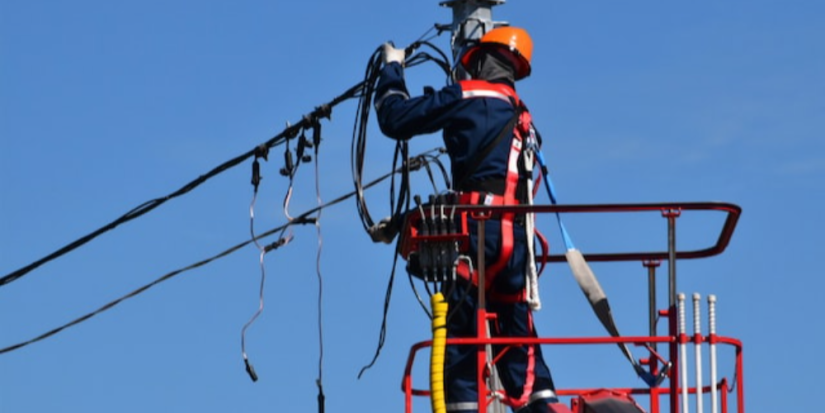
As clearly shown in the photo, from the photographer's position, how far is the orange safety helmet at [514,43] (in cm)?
1384

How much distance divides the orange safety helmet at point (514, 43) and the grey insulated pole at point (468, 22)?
0.36 metres

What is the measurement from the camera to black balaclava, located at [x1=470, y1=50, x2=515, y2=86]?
13828mm

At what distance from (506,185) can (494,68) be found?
3.02ft

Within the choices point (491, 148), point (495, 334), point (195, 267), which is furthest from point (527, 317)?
point (195, 267)

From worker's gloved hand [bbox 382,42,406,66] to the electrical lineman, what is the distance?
1.50 feet

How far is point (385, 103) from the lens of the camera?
44.4 ft

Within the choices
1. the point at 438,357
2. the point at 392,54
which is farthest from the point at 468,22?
the point at 438,357

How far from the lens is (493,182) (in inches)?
524

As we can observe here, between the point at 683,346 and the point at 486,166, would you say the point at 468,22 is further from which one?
the point at 683,346

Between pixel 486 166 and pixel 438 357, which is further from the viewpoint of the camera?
pixel 486 166

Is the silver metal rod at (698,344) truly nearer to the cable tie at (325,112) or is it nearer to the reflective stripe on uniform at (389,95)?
the reflective stripe on uniform at (389,95)

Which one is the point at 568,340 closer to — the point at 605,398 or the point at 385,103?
the point at 605,398

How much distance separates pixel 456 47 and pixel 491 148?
1447mm

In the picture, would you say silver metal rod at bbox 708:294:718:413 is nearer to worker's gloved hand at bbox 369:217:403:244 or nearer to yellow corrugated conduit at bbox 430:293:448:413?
yellow corrugated conduit at bbox 430:293:448:413
